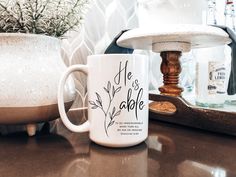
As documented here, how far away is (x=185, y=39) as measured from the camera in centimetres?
58

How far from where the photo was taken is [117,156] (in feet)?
1.13

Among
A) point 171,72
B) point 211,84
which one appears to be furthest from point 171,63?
point 211,84

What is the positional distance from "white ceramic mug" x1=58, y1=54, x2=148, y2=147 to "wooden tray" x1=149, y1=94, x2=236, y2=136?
0.15m

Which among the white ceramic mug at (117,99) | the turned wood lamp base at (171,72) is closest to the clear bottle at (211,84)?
the turned wood lamp base at (171,72)

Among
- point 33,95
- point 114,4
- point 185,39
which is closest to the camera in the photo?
point 33,95

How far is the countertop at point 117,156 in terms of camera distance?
11.7 inches

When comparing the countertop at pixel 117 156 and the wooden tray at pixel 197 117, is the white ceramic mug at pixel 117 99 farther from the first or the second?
the wooden tray at pixel 197 117

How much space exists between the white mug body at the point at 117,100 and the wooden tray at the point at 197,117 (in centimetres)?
15

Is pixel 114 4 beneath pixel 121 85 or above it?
above

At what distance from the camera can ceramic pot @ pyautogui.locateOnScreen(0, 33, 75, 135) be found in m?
0.40

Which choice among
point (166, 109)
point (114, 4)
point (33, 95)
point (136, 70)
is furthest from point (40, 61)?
point (114, 4)

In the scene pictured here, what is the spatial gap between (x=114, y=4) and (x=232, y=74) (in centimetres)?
42

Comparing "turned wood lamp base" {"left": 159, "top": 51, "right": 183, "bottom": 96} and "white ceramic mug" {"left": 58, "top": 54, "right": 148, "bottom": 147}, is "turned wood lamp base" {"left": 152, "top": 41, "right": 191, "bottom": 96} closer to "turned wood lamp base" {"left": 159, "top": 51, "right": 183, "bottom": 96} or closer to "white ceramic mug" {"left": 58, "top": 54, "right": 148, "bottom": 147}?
"turned wood lamp base" {"left": 159, "top": 51, "right": 183, "bottom": 96}

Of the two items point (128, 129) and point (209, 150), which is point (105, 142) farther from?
point (209, 150)
